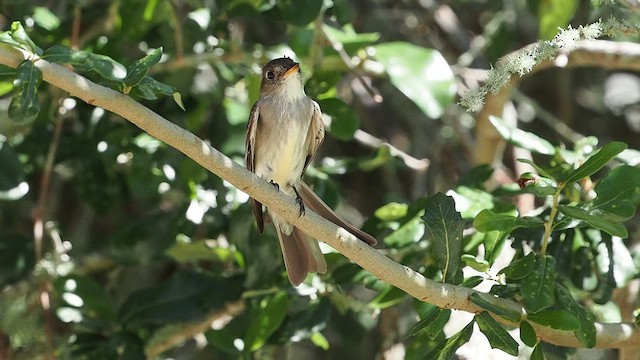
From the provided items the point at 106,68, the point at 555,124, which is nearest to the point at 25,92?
the point at 106,68

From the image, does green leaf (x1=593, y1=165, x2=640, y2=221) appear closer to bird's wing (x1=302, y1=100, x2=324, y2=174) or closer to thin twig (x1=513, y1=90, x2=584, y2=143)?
bird's wing (x1=302, y1=100, x2=324, y2=174)

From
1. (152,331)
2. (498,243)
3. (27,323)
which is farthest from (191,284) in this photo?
(498,243)

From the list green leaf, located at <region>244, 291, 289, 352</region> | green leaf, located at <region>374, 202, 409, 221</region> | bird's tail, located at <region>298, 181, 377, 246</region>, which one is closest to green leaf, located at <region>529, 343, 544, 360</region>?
bird's tail, located at <region>298, 181, 377, 246</region>

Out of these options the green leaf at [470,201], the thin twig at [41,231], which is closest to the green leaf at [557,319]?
the green leaf at [470,201]

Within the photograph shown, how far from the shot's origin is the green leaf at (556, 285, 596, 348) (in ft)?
10.0

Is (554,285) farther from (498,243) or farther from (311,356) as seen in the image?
(311,356)

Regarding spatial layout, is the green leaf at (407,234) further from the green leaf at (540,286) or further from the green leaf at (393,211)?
the green leaf at (540,286)

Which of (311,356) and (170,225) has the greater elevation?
(170,225)

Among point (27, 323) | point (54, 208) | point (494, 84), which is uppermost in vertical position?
point (494, 84)

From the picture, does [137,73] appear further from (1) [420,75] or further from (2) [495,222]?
(1) [420,75]

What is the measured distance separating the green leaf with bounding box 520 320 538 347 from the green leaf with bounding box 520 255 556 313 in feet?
0.18

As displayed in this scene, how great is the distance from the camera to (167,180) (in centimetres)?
444

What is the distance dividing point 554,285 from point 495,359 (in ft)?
2.72

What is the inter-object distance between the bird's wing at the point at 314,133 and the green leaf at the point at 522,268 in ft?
4.31
